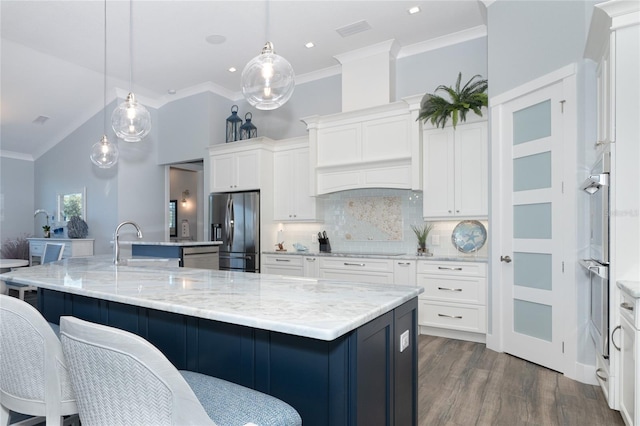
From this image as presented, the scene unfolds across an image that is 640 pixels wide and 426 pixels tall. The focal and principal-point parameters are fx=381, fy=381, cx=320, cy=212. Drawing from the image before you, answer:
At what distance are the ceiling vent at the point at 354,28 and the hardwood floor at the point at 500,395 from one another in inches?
140

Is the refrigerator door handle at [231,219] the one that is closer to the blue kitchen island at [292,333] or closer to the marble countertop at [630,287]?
the blue kitchen island at [292,333]

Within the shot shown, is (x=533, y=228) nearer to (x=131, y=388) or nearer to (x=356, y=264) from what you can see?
(x=356, y=264)

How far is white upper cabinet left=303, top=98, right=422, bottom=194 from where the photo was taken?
172 inches

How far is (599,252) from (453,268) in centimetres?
148

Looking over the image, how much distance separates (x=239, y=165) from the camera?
5.67 meters

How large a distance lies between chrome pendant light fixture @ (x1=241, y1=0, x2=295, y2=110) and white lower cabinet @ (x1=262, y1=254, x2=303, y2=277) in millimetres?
2736

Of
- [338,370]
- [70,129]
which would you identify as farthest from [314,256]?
[70,129]

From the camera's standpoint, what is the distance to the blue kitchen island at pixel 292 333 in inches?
52.9

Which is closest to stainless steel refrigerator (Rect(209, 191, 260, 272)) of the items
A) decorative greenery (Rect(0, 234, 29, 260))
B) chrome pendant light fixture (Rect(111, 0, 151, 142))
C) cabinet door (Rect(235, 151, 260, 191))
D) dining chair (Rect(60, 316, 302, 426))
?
cabinet door (Rect(235, 151, 260, 191))

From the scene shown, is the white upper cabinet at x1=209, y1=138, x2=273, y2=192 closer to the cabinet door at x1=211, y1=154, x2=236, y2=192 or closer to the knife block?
the cabinet door at x1=211, y1=154, x2=236, y2=192

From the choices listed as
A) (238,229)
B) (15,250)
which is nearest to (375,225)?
(238,229)

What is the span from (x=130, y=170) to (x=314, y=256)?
371 centimetres

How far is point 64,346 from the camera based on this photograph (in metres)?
1.08

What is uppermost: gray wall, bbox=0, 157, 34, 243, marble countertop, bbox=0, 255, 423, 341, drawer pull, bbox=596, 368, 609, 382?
gray wall, bbox=0, 157, 34, 243
